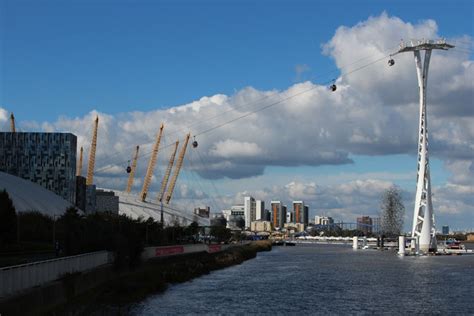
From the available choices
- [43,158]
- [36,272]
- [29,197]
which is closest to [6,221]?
[36,272]

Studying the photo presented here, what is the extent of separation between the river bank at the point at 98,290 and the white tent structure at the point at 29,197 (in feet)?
114

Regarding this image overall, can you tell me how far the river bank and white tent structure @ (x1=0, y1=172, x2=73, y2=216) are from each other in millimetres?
34668

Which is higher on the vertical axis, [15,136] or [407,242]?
[15,136]

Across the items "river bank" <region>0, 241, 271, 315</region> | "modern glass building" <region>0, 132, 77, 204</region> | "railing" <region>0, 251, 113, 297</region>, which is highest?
"modern glass building" <region>0, 132, 77, 204</region>

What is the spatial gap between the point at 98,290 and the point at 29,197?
215 feet

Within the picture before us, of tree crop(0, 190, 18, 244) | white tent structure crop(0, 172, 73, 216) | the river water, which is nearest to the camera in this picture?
the river water

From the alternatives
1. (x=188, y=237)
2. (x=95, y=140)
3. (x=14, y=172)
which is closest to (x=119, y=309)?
(x=188, y=237)

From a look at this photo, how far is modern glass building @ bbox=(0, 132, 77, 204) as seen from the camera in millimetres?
163000

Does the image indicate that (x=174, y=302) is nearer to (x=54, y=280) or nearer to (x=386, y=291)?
(x=54, y=280)

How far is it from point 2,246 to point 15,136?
11281 cm

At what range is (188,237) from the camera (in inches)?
5659

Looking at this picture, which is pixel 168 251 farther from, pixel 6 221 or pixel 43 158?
pixel 43 158

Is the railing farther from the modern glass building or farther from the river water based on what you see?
the modern glass building

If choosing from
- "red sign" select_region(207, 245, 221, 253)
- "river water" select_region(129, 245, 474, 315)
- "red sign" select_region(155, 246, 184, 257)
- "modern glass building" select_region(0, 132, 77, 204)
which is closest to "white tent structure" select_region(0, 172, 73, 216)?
"red sign" select_region(155, 246, 184, 257)
